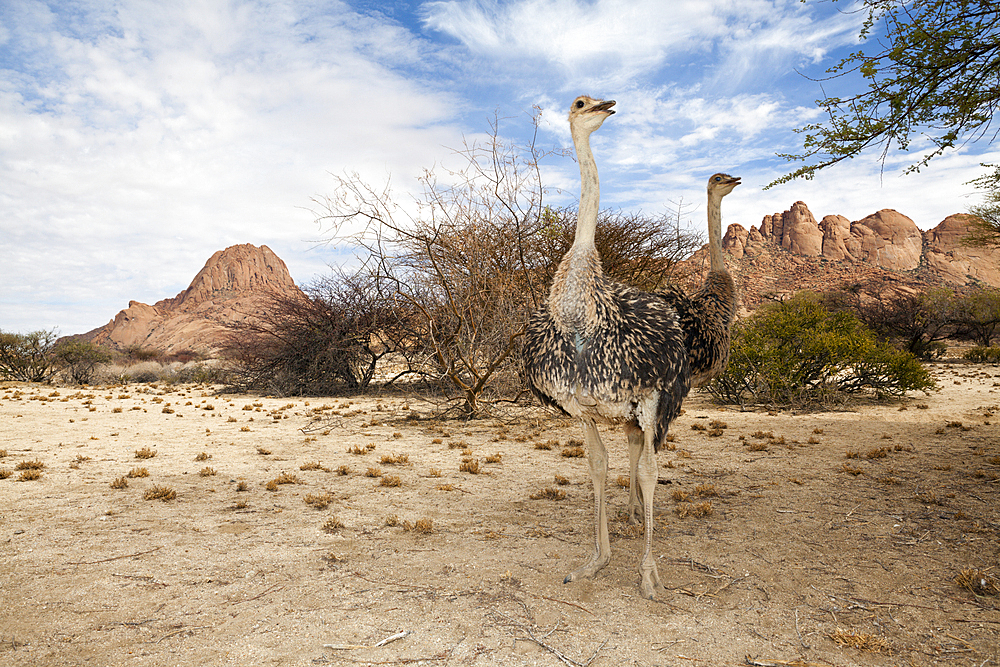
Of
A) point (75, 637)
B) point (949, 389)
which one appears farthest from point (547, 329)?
point (949, 389)

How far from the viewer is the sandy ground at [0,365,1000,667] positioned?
310 centimetres

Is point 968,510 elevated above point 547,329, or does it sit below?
below

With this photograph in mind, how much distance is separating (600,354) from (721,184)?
3.85 m

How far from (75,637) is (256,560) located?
1.27m

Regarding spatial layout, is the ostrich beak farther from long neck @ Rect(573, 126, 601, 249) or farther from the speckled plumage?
the speckled plumage

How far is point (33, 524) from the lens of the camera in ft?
16.9

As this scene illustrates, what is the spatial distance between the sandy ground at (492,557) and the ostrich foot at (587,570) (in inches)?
3.1

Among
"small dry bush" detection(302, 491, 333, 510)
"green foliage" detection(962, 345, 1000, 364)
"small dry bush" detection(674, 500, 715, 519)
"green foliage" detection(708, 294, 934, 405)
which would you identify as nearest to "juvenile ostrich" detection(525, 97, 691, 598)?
"small dry bush" detection(674, 500, 715, 519)

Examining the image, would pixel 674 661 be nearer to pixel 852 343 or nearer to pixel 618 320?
pixel 618 320

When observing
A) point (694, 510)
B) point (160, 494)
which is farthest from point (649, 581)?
point (160, 494)

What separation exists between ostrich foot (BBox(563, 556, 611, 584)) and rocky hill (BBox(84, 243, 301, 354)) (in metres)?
69.9

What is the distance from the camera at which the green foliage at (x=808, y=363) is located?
1259 centimetres

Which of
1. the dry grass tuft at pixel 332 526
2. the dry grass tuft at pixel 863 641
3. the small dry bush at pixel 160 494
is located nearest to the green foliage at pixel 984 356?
the dry grass tuft at pixel 863 641

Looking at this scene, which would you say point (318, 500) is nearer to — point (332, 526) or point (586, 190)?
point (332, 526)
